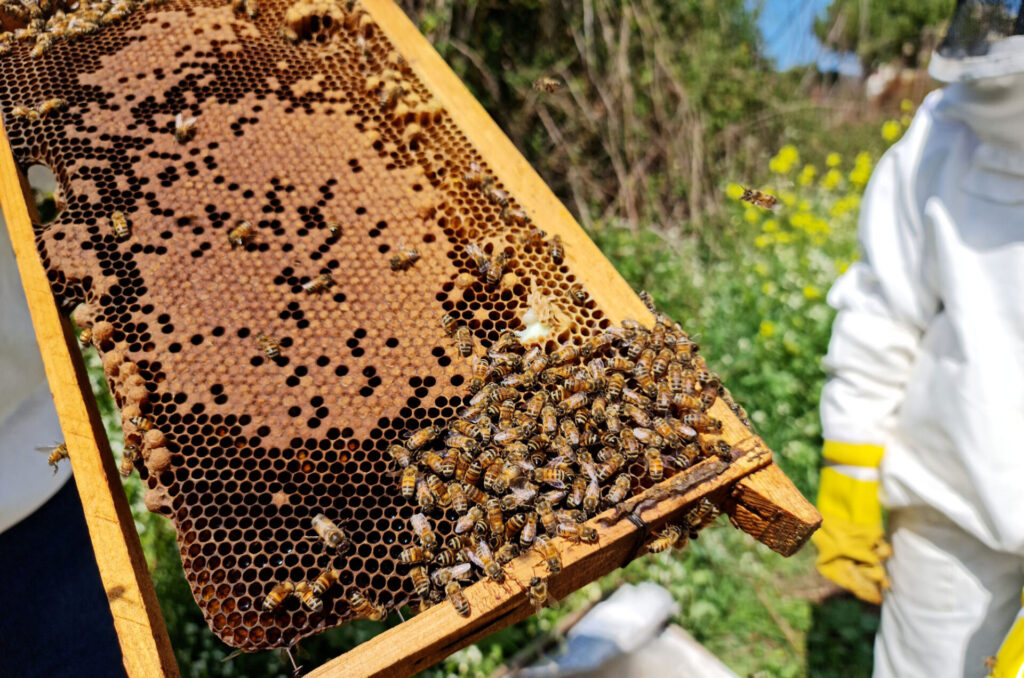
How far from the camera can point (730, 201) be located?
7918 millimetres

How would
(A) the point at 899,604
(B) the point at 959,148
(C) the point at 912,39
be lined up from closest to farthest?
(B) the point at 959,148 → (A) the point at 899,604 → (C) the point at 912,39

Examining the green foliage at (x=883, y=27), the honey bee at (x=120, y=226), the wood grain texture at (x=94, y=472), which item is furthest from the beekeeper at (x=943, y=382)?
the green foliage at (x=883, y=27)

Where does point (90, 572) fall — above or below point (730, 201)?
below

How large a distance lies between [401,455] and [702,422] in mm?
1052

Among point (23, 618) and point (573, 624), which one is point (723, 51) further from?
point (23, 618)

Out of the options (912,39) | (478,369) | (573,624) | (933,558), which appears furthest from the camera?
(912,39)

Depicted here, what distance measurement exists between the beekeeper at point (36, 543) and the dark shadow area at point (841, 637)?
447cm

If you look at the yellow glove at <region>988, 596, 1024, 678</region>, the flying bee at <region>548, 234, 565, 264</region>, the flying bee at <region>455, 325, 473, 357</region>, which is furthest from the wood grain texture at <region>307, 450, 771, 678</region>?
the yellow glove at <region>988, 596, 1024, 678</region>

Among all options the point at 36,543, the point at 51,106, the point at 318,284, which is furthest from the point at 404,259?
the point at 36,543

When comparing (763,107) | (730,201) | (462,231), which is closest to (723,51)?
(763,107)

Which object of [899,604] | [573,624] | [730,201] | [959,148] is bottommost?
[573,624]

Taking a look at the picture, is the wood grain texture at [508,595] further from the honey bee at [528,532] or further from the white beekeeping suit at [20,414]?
the white beekeeping suit at [20,414]

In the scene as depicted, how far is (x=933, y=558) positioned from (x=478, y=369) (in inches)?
86.8

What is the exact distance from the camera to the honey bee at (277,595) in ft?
6.16
